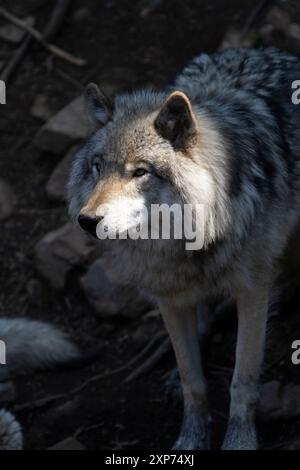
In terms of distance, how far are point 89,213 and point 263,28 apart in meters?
3.81

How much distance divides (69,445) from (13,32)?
449 centimetres

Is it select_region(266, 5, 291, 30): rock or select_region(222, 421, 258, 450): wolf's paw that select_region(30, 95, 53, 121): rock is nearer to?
select_region(266, 5, 291, 30): rock

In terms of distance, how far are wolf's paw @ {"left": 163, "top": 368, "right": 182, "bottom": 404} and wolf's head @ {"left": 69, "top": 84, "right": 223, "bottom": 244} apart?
162 centimetres

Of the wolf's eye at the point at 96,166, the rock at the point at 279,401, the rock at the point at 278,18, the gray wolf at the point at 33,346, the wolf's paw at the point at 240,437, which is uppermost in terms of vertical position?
the rock at the point at 278,18

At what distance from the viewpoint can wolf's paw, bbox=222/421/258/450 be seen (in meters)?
4.74

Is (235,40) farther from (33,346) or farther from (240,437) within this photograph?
(240,437)

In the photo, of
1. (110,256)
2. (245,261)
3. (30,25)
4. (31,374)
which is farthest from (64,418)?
(30,25)

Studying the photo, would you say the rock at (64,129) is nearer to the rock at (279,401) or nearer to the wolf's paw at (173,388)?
the wolf's paw at (173,388)

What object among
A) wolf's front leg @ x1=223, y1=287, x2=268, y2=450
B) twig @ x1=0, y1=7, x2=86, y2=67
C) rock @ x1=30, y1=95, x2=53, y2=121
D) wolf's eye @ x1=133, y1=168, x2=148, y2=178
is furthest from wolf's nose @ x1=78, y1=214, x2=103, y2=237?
twig @ x1=0, y1=7, x2=86, y2=67

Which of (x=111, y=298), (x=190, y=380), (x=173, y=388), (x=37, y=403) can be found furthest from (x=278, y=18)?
(x=37, y=403)

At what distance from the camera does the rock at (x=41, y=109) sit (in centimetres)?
767

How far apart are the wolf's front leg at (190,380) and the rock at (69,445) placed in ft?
1.73

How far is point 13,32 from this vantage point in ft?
27.2

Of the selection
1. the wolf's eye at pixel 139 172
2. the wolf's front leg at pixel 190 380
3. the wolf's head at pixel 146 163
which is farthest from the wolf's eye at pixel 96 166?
the wolf's front leg at pixel 190 380
